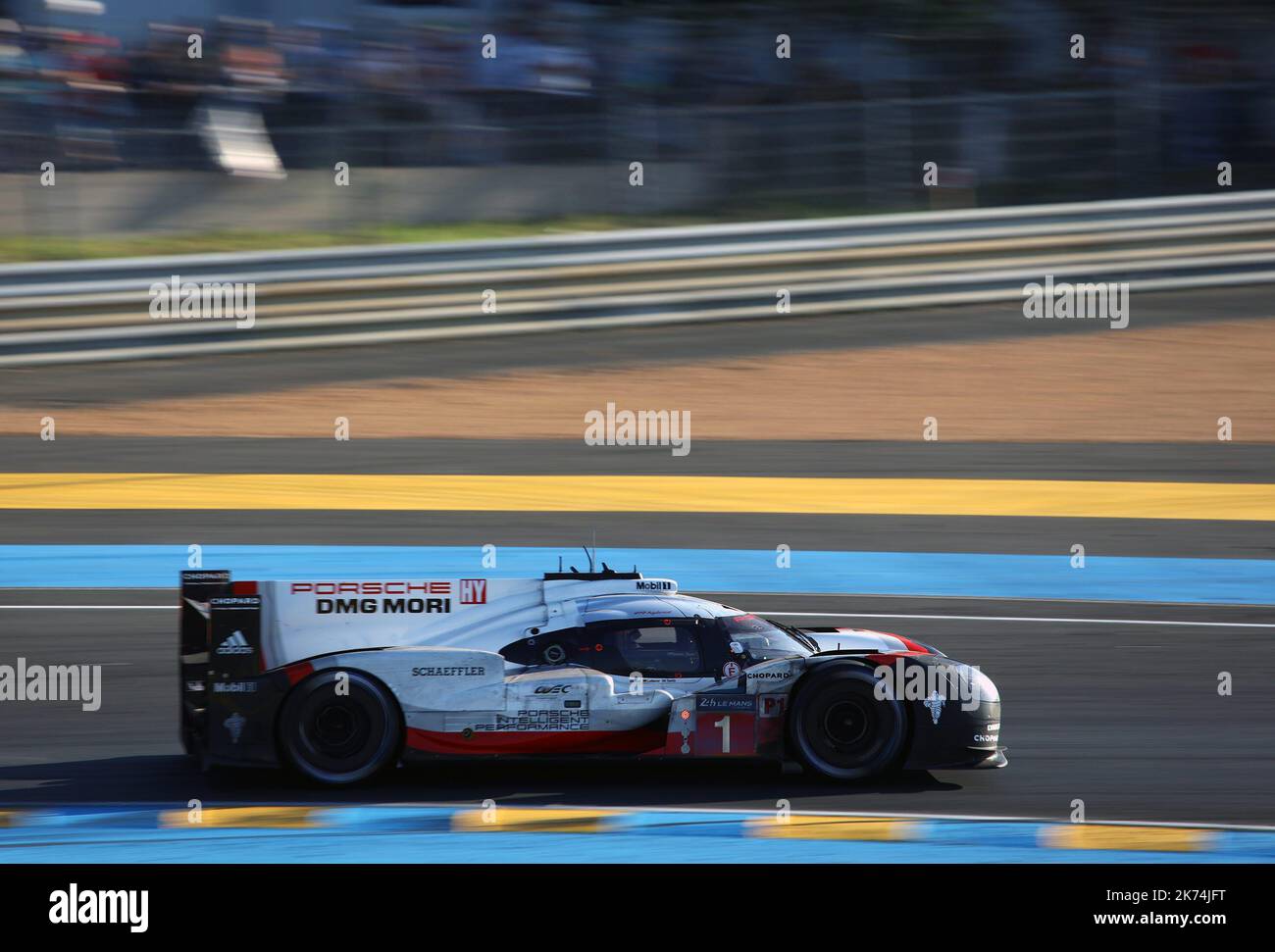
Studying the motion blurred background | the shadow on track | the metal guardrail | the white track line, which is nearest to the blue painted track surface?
the shadow on track

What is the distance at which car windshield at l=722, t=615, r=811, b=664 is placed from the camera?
22.2 feet

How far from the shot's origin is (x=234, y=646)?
6492 millimetres

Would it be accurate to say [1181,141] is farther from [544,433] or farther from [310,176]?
[310,176]

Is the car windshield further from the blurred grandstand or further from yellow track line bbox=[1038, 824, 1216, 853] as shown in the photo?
the blurred grandstand

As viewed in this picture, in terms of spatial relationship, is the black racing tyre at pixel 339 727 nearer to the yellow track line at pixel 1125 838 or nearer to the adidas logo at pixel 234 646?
the adidas logo at pixel 234 646

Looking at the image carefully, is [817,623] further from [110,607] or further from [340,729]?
[110,607]

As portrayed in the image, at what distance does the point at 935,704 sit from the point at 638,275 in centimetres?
948

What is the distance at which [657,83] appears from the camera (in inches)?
629

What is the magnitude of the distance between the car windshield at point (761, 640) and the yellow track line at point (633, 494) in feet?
16.9

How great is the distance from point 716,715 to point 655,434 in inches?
291

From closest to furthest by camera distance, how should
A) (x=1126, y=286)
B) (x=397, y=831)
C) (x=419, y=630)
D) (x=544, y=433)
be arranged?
(x=397, y=831) → (x=419, y=630) → (x=544, y=433) → (x=1126, y=286)

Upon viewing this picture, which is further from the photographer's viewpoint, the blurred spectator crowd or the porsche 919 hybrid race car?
the blurred spectator crowd

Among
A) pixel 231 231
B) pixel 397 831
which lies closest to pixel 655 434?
pixel 231 231

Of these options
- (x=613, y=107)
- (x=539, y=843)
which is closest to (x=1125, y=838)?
(x=539, y=843)
